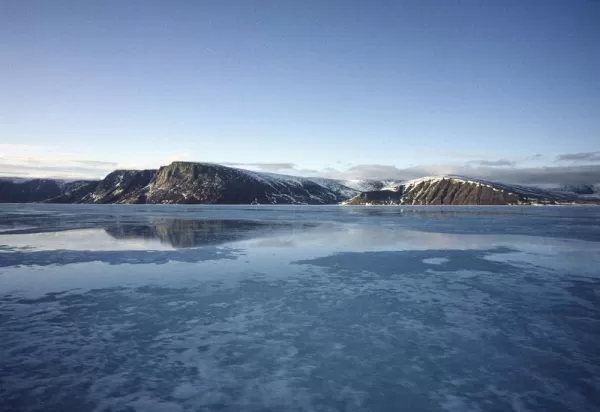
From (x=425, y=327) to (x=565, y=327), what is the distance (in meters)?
3.80

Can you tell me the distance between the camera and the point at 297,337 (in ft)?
30.6

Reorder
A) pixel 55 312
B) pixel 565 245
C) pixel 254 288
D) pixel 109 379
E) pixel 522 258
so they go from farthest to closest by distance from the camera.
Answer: pixel 565 245 → pixel 522 258 → pixel 254 288 → pixel 55 312 → pixel 109 379

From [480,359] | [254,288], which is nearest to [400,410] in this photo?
[480,359]

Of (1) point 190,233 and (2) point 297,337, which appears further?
(1) point 190,233

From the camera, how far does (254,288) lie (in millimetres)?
14102

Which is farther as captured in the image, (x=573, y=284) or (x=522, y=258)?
(x=522, y=258)

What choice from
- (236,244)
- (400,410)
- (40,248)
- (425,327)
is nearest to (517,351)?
(425,327)

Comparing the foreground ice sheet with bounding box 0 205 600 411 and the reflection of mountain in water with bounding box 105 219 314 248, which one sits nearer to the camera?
the foreground ice sheet with bounding box 0 205 600 411

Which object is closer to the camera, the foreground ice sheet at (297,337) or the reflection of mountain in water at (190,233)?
the foreground ice sheet at (297,337)

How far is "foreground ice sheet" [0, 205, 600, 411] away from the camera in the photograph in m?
6.57

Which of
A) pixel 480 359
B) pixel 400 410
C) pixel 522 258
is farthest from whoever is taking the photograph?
pixel 522 258

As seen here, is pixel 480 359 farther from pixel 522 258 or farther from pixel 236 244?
pixel 236 244

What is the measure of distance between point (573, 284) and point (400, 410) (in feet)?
41.7

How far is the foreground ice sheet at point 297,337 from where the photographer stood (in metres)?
6.57
